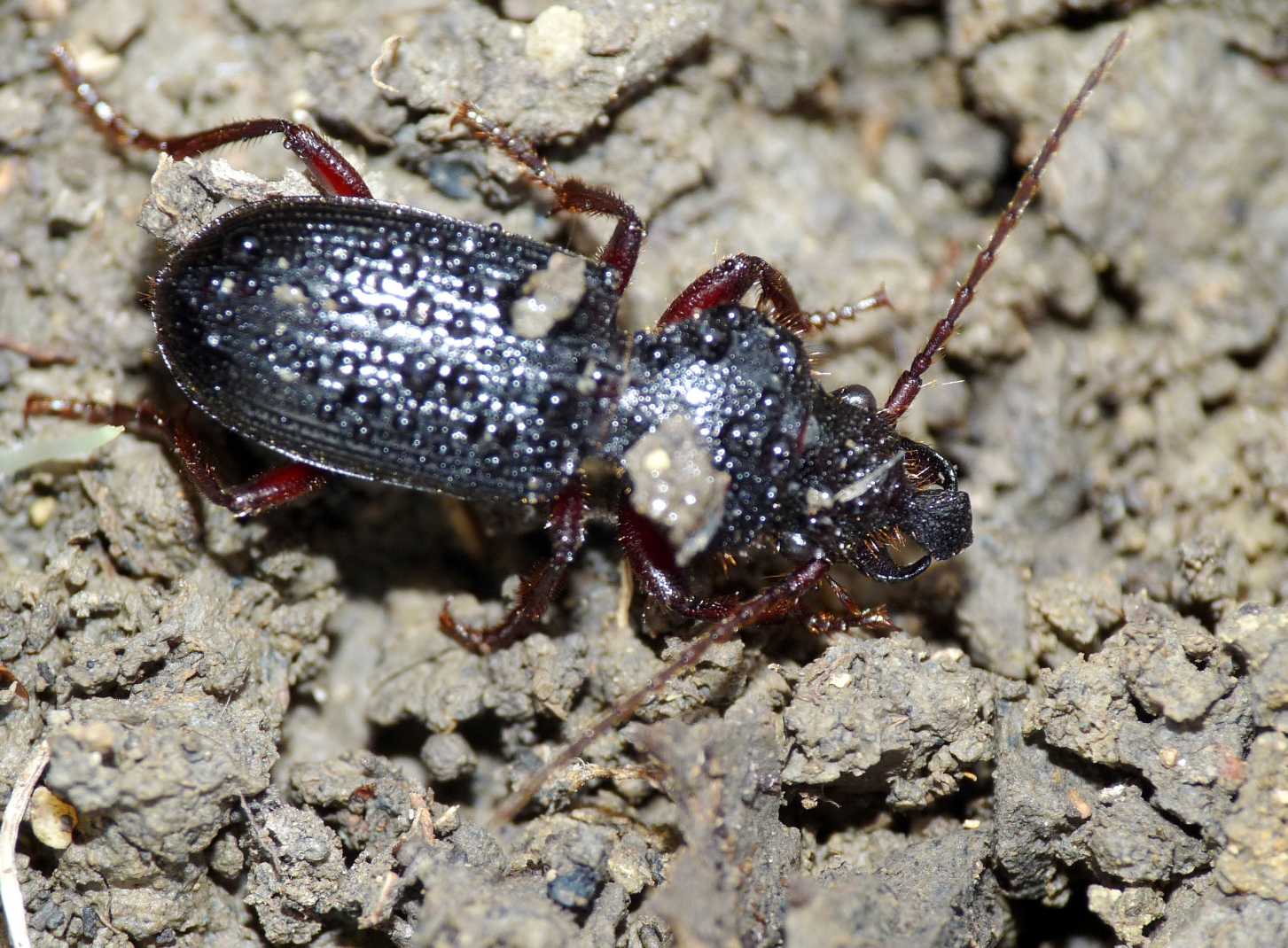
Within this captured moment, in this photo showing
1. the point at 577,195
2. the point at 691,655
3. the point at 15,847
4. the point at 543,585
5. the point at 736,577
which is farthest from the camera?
the point at 736,577

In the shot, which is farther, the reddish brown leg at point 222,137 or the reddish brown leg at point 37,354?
the reddish brown leg at point 37,354

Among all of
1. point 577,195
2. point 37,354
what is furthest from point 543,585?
point 37,354

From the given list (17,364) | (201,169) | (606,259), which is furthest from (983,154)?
(17,364)

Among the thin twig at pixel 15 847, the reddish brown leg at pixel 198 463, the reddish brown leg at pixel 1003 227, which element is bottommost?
the thin twig at pixel 15 847

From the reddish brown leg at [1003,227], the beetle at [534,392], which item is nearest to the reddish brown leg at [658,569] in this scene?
the beetle at [534,392]

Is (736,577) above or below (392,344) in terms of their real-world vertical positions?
below

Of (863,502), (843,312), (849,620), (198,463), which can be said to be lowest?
(198,463)

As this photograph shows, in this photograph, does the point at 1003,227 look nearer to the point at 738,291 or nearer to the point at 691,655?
the point at 738,291

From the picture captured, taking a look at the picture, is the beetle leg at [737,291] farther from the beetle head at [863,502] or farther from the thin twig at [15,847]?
the thin twig at [15,847]
